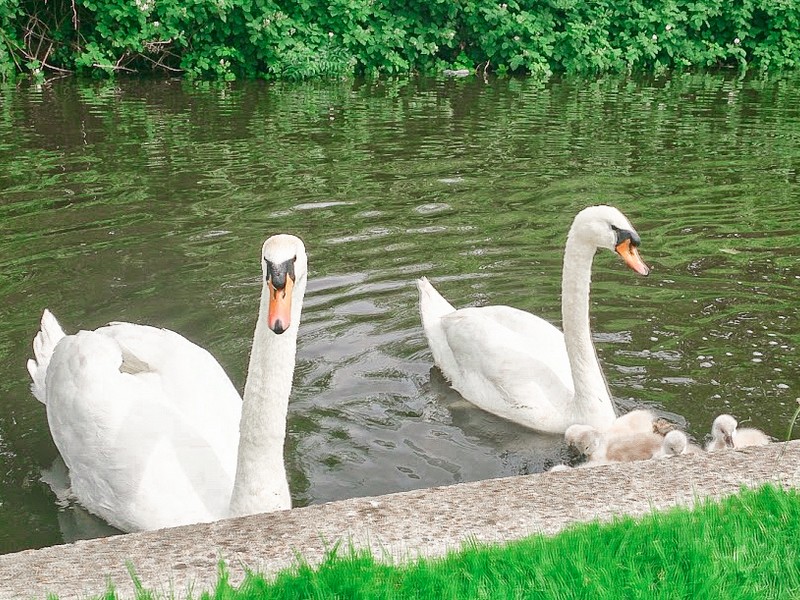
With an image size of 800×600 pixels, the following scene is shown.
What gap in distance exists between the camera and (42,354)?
632cm

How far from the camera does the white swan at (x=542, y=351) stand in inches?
239

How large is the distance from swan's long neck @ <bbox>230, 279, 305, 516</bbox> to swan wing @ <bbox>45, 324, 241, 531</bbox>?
0.29 meters

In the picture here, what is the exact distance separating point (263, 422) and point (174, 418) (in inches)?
33.5

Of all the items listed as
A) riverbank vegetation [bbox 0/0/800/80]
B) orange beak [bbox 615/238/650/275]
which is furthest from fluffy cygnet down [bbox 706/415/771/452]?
riverbank vegetation [bbox 0/0/800/80]

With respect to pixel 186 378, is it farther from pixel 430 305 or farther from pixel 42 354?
pixel 430 305

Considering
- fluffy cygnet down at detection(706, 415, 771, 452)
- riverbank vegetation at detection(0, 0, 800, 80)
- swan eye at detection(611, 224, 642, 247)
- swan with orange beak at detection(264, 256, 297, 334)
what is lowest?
fluffy cygnet down at detection(706, 415, 771, 452)

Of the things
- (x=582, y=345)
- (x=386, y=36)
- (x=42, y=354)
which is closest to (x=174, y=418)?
(x=42, y=354)

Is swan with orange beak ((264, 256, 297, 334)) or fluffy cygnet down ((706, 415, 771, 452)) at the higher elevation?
swan with orange beak ((264, 256, 297, 334))

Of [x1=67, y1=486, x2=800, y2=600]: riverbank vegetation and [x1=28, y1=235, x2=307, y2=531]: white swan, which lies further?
[x1=28, y1=235, x2=307, y2=531]: white swan

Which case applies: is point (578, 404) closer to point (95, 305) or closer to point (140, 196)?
point (95, 305)

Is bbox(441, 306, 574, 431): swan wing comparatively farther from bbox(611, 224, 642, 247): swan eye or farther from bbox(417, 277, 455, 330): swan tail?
bbox(611, 224, 642, 247): swan eye

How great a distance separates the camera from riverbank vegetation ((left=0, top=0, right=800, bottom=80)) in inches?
834

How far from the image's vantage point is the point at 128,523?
491 centimetres

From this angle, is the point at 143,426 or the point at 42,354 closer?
the point at 143,426
